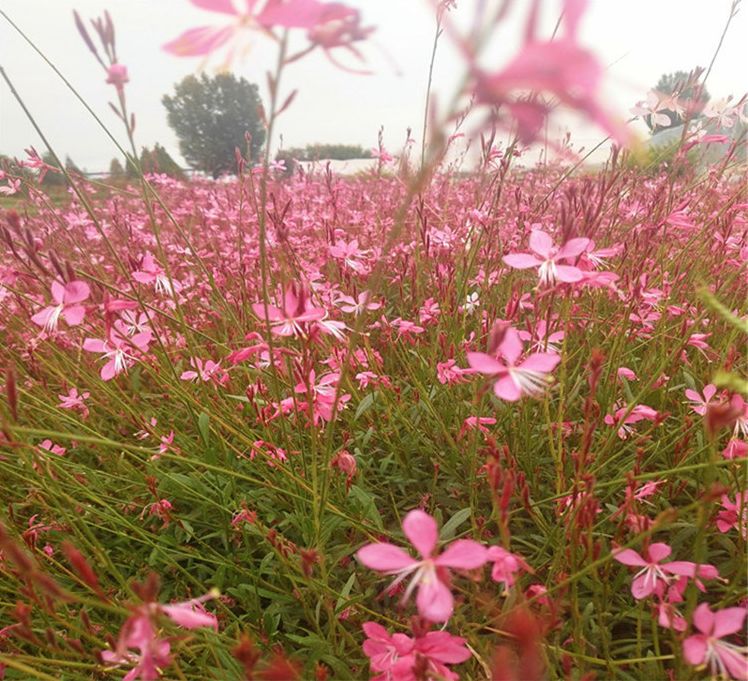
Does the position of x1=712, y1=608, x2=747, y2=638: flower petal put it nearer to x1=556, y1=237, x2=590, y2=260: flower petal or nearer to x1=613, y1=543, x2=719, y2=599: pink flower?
x1=613, y1=543, x2=719, y2=599: pink flower

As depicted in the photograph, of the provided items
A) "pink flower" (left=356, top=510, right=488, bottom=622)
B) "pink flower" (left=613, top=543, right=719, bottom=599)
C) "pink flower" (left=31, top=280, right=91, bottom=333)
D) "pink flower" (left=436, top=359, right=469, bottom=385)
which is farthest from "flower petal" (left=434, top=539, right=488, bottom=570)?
"pink flower" (left=436, top=359, right=469, bottom=385)

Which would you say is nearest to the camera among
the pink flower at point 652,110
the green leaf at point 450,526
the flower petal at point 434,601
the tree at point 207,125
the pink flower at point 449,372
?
the flower petal at point 434,601

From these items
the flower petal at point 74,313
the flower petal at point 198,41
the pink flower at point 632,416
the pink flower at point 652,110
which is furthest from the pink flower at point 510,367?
the pink flower at point 652,110

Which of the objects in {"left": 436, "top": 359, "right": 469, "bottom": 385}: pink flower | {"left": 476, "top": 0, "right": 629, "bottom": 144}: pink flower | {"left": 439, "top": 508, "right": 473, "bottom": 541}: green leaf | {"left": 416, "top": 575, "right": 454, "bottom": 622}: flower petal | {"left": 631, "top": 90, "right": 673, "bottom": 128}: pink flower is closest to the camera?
{"left": 476, "top": 0, "right": 629, "bottom": 144}: pink flower

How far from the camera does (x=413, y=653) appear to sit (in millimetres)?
608

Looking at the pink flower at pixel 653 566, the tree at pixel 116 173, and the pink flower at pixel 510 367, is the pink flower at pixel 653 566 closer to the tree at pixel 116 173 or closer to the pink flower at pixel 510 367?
the pink flower at pixel 510 367

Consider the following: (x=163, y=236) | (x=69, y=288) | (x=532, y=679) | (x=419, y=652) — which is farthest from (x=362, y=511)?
(x=163, y=236)

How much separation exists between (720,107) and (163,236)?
4.11 meters

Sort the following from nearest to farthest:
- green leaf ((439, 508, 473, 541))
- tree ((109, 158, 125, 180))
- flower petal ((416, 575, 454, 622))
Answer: flower petal ((416, 575, 454, 622)) → green leaf ((439, 508, 473, 541)) → tree ((109, 158, 125, 180))

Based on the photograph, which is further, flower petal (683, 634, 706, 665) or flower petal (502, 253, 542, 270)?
flower petal (502, 253, 542, 270)

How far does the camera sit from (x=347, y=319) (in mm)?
2312

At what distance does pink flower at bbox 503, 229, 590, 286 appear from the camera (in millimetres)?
713

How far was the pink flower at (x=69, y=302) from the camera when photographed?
0.76 meters

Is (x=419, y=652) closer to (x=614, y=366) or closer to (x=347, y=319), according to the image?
(x=614, y=366)
